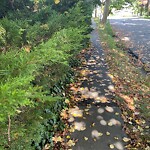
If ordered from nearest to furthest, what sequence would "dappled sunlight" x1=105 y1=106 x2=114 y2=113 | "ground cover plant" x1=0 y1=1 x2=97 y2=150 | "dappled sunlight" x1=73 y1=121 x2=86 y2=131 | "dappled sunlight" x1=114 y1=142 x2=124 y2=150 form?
"ground cover plant" x1=0 y1=1 x2=97 y2=150 < "dappled sunlight" x1=114 y1=142 x2=124 y2=150 < "dappled sunlight" x1=73 y1=121 x2=86 y2=131 < "dappled sunlight" x1=105 y1=106 x2=114 y2=113

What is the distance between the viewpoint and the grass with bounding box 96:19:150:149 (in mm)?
4707

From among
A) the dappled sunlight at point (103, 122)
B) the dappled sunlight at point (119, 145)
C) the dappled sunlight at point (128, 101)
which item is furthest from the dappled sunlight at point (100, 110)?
the dappled sunlight at point (119, 145)

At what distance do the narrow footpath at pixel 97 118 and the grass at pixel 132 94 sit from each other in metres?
0.23

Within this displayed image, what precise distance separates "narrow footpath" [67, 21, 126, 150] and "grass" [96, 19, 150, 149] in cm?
23

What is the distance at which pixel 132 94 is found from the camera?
6.68 m

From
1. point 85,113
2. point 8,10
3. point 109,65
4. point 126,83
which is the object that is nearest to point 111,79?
point 126,83

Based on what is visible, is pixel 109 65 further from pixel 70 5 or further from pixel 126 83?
pixel 70 5

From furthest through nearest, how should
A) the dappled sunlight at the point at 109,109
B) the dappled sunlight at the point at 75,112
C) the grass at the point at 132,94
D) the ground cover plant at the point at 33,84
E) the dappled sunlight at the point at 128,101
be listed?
the dappled sunlight at the point at 128,101 < the dappled sunlight at the point at 109,109 < the dappled sunlight at the point at 75,112 < the grass at the point at 132,94 < the ground cover plant at the point at 33,84

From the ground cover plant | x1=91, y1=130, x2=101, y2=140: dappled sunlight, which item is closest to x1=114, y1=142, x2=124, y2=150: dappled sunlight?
x1=91, y1=130, x2=101, y2=140: dappled sunlight

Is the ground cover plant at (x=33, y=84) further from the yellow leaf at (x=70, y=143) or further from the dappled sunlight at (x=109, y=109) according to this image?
the dappled sunlight at (x=109, y=109)

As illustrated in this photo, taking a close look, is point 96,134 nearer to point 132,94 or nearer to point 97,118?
point 97,118

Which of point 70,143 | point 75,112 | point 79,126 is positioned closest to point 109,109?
point 75,112

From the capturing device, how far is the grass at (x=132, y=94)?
4.71 m

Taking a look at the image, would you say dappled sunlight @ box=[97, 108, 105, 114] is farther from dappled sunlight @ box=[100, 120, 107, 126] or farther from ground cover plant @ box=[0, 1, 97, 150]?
ground cover plant @ box=[0, 1, 97, 150]
